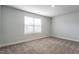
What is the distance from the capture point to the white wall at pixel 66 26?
4.50 m

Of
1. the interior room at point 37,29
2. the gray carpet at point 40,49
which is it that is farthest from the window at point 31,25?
the gray carpet at point 40,49

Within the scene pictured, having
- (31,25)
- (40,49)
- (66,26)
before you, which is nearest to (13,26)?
(31,25)

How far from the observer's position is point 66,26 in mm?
5133

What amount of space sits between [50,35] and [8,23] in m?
4.44

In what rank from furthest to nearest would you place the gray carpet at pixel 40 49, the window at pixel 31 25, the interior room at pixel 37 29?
the window at pixel 31 25, the interior room at pixel 37 29, the gray carpet at pixel 40 49

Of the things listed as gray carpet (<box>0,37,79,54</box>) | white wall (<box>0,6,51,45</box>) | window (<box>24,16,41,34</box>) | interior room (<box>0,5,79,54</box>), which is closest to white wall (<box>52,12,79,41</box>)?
interior room (<box>0,5,79,54</box>)

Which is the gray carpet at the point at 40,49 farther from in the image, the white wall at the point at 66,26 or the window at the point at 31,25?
the white wall at the point at 66,26

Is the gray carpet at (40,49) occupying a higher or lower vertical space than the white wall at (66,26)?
lower

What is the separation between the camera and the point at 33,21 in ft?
15.7

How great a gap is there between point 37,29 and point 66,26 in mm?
2555
